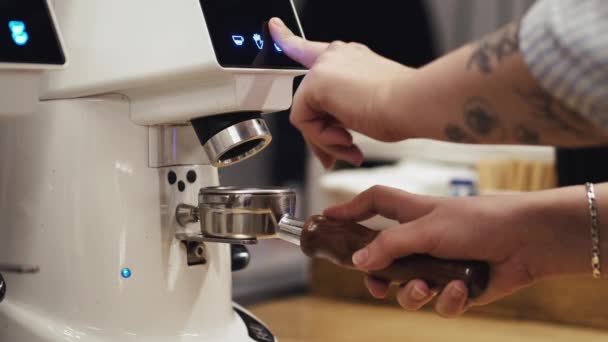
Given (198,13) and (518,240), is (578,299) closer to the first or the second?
(518,240)

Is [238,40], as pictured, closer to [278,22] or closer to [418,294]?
[278,22]

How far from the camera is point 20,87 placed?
539 millimetres

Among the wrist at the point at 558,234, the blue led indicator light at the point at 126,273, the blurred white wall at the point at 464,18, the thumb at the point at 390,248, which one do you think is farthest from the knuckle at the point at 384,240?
the blurred white wall at the point at 464,18

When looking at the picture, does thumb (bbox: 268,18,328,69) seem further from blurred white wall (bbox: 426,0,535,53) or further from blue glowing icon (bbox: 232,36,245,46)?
blurred white wall (bbox: 426,0,535,53)

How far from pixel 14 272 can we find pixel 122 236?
0.36ft

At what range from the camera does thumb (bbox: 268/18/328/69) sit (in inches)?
23.2

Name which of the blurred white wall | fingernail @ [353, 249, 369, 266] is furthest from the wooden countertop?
the blurred white wall

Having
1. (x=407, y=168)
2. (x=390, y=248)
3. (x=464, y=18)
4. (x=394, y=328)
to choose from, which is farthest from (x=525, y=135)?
(x=464, y=18)

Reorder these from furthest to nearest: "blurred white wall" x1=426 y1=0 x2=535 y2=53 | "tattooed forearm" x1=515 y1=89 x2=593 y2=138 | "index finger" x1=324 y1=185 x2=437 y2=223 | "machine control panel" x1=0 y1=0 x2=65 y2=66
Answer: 1. "blurred white wall" x1=426 y1=0 x2=535 y2=53
2. "index finger" x1=324 y1=185 x2=437 y2=223
3. "machine control panel" x1=0 y1=0 x2=65 y2=66
4. "tattooed forearm" x1=515 y1=89 x2=593 y2=138

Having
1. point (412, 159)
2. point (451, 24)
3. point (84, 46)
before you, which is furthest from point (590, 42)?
point (451, 24)

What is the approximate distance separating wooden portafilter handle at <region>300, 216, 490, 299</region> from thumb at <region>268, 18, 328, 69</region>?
0.11 metres

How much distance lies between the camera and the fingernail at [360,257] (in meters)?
0.54

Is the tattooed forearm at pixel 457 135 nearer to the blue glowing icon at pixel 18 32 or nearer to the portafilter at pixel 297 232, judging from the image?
the portafilter at pixel 297 232

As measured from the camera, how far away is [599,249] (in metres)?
0.58
